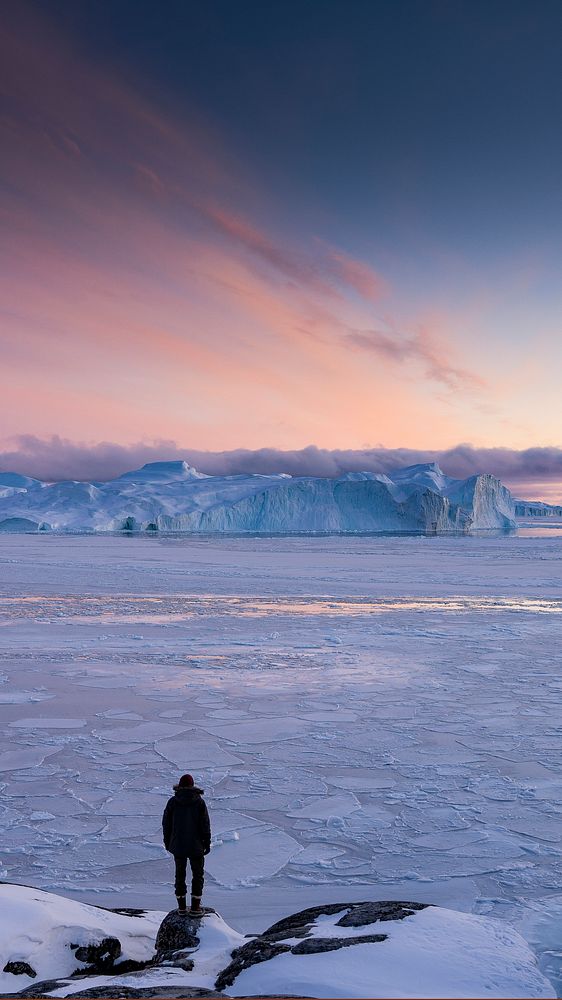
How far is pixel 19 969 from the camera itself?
2770mm

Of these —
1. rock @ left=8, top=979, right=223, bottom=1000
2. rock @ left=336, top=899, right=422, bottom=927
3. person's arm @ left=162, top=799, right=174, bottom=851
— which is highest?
person's arm @ left=162, top=799, right=174, bottom=851

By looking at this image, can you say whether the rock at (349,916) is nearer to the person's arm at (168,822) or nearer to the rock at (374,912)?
the rock at (374,912)

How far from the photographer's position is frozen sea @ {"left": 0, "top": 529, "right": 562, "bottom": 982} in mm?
3824

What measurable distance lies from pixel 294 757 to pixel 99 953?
304cm

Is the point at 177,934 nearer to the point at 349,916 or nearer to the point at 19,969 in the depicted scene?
the point at 19,969

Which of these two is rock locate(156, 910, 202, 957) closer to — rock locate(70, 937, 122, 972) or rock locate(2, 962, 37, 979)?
rock locate(70, 937, 122, 972)

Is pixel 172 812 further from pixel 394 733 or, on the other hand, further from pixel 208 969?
pixel 394 733

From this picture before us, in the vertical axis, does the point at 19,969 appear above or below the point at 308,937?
below

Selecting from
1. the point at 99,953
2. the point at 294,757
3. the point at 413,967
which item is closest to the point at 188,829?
the point at 99,953

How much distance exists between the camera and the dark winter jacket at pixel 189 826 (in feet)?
11.3

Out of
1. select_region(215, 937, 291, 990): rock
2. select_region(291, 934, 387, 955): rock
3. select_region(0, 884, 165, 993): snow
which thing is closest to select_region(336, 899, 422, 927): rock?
select_region(291, 934, 387, 955): rock

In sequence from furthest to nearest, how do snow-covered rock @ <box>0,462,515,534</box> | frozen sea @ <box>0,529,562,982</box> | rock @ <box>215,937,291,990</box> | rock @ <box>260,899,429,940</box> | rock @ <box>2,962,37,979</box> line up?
snow-covered rock @ <box>0,462,515,534</box>
frozen sea @ <box>0,529,562,982</box>
rock @ <box>260,899,429,940</box>
rock @ <box>2,962,37,979</box>
rock @ <box>215,937,291,990</box>

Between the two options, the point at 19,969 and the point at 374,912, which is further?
the point at 374,912

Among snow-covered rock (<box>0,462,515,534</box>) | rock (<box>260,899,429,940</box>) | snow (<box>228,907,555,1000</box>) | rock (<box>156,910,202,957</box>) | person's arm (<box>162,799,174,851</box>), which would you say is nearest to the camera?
snow (<box>228,907,555,1000</box>)
